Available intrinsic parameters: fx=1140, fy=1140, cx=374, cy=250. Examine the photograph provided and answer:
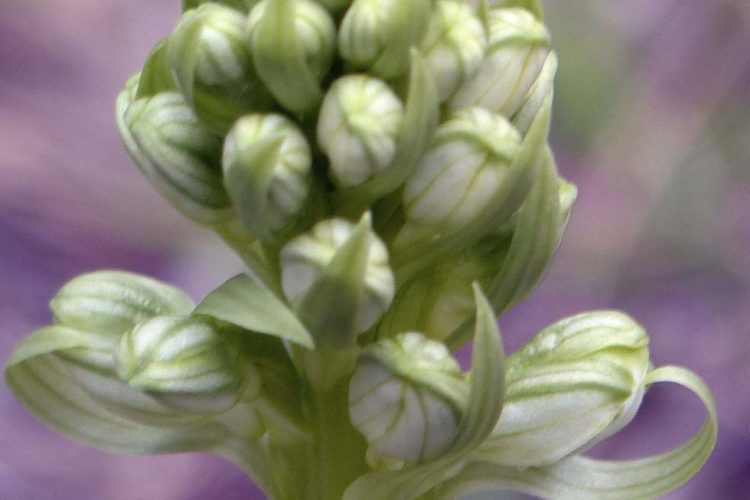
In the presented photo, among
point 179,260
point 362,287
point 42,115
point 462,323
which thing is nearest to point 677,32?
point 179,260

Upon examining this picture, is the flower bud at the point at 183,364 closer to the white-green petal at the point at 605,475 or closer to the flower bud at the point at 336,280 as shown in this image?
the flower bud at the point at 336,280

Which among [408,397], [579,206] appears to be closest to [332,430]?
[408,397]

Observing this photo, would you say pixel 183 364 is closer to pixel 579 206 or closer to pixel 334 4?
pixel 334 4

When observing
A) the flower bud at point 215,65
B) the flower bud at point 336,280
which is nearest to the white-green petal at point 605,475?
the flower bud at point 336,280

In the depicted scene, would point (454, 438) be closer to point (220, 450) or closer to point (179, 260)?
point (220, 450)

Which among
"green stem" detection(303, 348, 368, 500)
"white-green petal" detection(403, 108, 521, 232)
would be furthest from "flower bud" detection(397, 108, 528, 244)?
"green stem" detection(303, 348, 368, 500)

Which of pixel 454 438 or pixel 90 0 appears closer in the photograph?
pixel 454 438

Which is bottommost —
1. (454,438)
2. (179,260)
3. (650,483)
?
(179,260)
